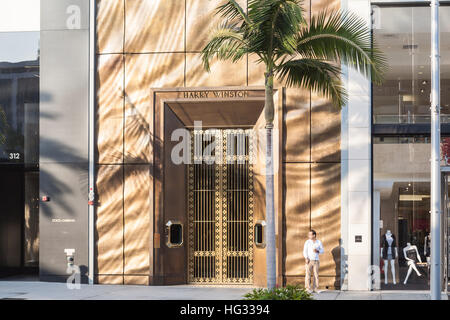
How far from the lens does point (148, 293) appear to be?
753 inches

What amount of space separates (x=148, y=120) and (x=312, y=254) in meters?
6.34

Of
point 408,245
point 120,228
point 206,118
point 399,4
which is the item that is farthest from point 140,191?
point 399,4

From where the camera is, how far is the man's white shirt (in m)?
19.6

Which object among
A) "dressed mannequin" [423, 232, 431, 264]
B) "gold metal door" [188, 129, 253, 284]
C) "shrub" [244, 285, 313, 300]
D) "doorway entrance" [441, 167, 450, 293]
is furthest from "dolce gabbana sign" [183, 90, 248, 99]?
"shrub" [244, 285, 313, 300]

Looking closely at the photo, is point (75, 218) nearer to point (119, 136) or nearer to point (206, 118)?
point (119, 136)

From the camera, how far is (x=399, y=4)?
20203mm

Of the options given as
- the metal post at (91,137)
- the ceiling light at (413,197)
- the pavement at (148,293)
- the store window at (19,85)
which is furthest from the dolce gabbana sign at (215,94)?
the pavement at (148,293)

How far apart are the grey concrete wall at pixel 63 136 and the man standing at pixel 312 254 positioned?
6.72 metres

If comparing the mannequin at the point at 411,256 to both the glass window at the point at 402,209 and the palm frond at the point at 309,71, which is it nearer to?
the glass window at the point at 402,209

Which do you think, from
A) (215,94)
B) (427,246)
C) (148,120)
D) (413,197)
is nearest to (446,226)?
(427,246)

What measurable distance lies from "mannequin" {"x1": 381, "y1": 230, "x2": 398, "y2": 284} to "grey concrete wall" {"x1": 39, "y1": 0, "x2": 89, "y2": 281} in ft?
29.1

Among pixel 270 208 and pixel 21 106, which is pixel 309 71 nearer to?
pixel 270 208

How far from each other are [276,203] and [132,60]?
6.16 meters

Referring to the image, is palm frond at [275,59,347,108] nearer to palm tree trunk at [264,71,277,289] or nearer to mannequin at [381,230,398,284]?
palm tree trunk at [264,71,277,289]
